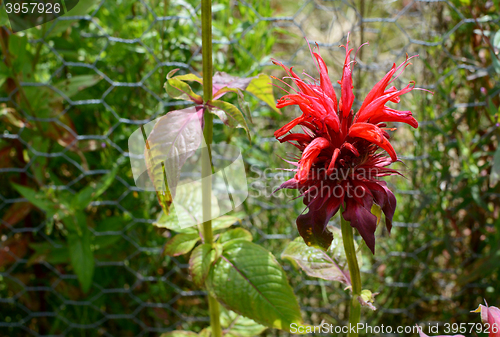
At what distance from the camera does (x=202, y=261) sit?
0.54 meters

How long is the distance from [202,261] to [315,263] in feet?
0.47

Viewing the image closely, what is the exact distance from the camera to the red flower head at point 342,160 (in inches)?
16.2

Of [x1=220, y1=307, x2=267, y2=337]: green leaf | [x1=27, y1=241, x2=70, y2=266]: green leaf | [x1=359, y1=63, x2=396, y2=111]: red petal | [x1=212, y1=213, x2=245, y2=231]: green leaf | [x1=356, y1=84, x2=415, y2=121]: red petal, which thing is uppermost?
[x1=359, y1=63, x2=396, y2=111]: red petal

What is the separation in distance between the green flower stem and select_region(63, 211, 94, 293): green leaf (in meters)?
0.55

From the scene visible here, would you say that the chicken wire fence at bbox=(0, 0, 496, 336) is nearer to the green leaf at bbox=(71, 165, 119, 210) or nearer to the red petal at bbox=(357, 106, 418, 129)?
the green leaf at bbox=(71, 165, 119, 210)

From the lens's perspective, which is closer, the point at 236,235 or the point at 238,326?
the point at 236,235

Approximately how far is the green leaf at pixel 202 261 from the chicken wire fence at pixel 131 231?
38 centimetres

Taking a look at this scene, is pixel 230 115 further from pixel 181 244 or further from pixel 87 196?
pixel 87 196

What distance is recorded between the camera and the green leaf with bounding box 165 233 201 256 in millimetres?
565

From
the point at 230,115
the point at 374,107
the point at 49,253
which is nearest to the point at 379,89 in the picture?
the point at 374,107

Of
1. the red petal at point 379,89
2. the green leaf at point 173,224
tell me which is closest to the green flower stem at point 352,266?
the red petal at point 379,89

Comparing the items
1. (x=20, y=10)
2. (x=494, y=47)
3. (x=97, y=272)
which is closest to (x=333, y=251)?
(x=494, y=47)

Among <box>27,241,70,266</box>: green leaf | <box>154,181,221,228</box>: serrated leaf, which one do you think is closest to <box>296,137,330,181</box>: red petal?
<box>154,181,221,228</box>: serrated leaf

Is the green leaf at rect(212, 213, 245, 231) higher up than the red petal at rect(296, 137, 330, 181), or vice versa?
the red petal at rect(296, 137, 330, 181)
